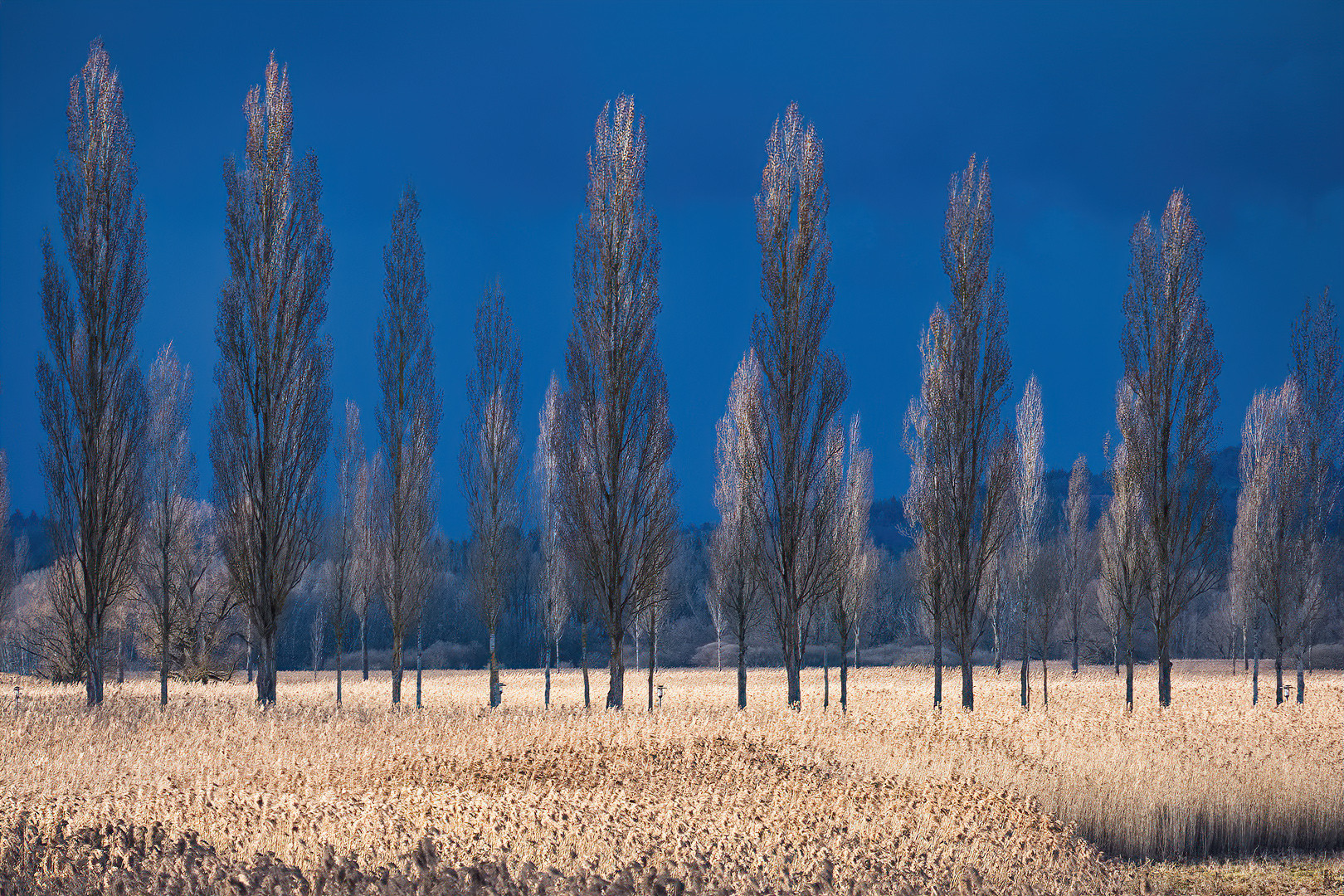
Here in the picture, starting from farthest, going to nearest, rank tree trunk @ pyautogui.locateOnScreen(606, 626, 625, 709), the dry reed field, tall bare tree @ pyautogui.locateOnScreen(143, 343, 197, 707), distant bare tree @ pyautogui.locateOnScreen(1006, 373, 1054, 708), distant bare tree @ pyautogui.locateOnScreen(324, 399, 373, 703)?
distant bare tree @ pyautogui.locateOnScreen(324, 399, 373, 703) → distant bare tree @ pyautogui.locateOnScreen(1006, 373, 1054, 708) → tall bare tree @ pyautogui.locateOnScreen(143, 343, 197, 707) → tree trunk @ pyautogui.locateOnScreen(606, 626, 625, 709) → the dry reed field

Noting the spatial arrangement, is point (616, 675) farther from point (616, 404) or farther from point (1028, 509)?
point (1028, 509)

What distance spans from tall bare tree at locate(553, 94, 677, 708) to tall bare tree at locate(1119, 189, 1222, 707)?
13.0 metres

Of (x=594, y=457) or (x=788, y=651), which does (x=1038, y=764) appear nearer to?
(x=788, y=651)

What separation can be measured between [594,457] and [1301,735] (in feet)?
44.4

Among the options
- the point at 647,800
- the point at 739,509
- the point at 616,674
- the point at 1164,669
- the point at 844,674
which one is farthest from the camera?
the point at 844,674

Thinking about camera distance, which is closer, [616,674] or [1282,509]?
[616,674]

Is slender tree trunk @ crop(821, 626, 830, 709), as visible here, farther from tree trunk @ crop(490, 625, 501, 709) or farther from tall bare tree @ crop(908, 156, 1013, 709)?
tree trunk @ crop(490, 625, 501, 709)

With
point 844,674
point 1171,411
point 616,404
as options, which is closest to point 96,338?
point 616,404

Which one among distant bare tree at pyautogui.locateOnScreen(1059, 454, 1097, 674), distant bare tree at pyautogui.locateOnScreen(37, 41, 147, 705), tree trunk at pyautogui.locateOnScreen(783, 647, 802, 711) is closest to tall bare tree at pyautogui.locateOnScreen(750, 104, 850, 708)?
tree trunk at pyautogui.locateOnScreen(783, 647, 802, 711)

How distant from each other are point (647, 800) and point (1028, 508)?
2361cm

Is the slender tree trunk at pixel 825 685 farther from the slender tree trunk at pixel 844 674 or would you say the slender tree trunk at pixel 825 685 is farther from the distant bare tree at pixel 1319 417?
the distant bare tree at pixel 1319 417

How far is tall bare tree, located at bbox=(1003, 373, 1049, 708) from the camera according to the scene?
28281mm

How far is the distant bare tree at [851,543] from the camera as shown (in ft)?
79.9

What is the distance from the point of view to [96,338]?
17812 millimetres
